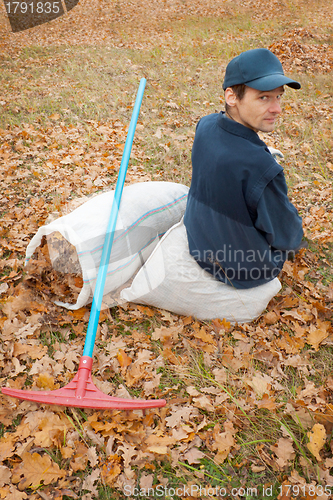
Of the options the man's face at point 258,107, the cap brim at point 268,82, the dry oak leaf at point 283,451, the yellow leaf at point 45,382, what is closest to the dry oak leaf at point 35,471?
the yellow leaf at point 45,382

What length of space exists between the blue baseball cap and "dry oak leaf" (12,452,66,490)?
2563mm

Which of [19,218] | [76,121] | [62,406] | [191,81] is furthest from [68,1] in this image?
[62,406]

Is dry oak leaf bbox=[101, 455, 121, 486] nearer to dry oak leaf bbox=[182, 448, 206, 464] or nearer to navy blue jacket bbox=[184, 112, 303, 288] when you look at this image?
dry oak leaf bbox=[182, 448, 206, 464]

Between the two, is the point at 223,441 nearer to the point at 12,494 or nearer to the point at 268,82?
the point at 12,494

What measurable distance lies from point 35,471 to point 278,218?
221 centimetres

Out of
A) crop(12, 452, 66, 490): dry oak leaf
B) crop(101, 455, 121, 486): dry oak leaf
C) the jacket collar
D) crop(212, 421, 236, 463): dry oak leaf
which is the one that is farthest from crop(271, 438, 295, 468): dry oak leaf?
the jacket collar

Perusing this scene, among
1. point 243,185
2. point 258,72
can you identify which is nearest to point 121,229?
point 243,185

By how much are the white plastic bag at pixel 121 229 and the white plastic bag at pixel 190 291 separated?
10.7 inches

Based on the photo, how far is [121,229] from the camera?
2.79m

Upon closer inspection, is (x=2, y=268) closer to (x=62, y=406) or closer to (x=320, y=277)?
(x=62, y=406)

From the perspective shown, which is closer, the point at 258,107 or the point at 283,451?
the point at 283,451

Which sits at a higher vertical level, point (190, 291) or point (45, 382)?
point (190, 291)

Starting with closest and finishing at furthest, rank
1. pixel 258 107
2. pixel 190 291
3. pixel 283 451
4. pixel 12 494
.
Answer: pixel 12 494, pixel 283 451, pixel 258 107, pixel 190 291

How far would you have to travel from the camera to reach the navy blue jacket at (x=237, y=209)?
1989 millimetres
